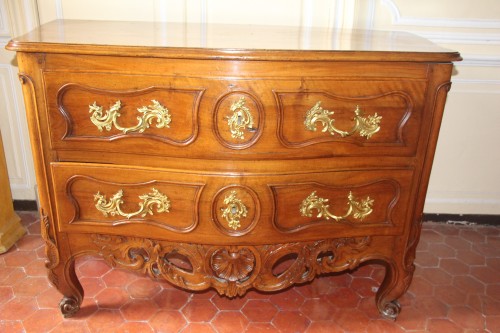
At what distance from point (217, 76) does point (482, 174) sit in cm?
180

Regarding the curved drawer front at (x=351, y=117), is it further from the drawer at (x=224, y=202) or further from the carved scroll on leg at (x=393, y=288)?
the carved scroll on leg at (x=393, y=288)

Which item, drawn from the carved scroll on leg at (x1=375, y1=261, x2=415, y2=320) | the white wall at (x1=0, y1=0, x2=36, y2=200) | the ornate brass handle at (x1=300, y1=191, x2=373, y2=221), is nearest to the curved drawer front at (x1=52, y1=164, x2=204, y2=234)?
the ornate brass handle at (x1=300, y1=191, x2=373, y2=221)

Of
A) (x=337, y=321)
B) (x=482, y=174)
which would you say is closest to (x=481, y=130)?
(x=482, y=174)

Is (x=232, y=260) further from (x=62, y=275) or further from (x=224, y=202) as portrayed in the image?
(x=62, y=275)

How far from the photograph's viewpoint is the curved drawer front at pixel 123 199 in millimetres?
1520

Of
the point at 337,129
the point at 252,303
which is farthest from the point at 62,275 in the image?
the point at 337,129

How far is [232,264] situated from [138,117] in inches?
24.6

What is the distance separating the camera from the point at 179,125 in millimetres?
1442

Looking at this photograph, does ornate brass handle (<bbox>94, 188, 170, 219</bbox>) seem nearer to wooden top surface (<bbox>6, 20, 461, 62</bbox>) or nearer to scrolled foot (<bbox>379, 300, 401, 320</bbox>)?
wooden top surface (<bbox>6, 20, 461, 62</bbox>)

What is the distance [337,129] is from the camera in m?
1.47

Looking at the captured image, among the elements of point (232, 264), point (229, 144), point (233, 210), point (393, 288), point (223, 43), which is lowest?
point (393, 288)

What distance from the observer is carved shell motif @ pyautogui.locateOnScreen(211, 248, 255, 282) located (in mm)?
1656

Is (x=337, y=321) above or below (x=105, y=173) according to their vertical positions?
below

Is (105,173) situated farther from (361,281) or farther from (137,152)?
(361,281)
